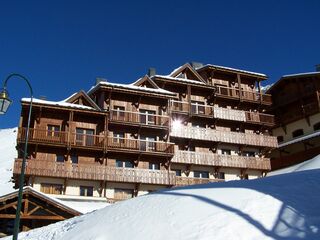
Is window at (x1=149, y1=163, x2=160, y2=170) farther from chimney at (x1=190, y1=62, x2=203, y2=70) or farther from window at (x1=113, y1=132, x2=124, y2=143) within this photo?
chimney at (x1=190, y1=62, x2=203, y2=70)

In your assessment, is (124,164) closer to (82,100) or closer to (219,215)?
(82,100)

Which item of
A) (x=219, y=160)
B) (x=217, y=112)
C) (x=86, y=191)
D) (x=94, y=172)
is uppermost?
(x=217, y=112)

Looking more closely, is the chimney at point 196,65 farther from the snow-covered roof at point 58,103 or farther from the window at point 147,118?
the snow-covered roof at point 58,103

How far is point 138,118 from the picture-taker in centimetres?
3550

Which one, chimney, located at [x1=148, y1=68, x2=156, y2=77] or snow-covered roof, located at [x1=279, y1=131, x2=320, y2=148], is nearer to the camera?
snow-covered roof, located at [x1=279, y1=131, x2=320, y2=148]

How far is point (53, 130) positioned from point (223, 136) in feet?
51.3

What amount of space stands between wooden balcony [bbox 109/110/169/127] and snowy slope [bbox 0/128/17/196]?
35.0 metres

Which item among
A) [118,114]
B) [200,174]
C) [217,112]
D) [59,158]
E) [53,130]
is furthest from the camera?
[217,112]

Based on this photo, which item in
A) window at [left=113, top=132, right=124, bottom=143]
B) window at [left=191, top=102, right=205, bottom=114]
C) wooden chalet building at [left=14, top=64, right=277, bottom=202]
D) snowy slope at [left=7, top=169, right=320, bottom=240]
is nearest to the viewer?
snowy slope at [left=7, top=169, right=320, bottom=240]

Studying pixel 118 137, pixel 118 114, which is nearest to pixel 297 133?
pixel 118 114

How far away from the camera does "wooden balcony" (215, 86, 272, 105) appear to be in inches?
1663

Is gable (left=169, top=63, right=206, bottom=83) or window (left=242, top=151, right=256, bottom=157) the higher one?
gable (left=169, top=63, right=206, bottom=83)

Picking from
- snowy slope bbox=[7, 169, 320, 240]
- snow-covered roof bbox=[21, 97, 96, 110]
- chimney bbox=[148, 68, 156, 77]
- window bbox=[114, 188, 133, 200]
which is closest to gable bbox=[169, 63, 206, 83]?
chimney bbox=[148, 68, 156, 77]

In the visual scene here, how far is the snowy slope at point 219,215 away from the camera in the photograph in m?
11.4
